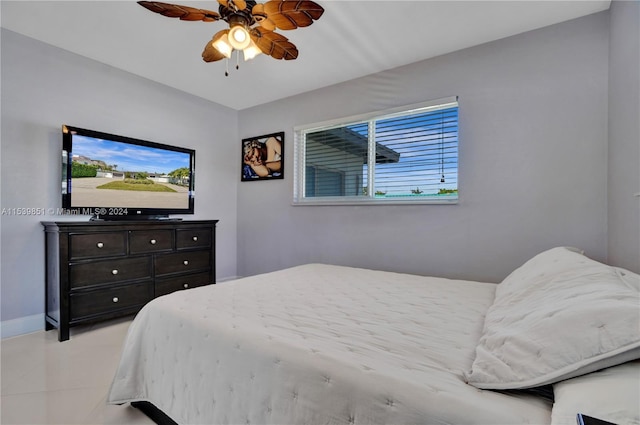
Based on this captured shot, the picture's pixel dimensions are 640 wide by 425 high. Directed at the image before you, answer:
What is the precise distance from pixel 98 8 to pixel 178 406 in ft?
8.91

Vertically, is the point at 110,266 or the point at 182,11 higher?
the point at 182,11

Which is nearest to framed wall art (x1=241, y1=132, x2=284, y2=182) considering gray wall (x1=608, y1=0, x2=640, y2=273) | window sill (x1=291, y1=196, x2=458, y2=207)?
window sill (x1=291, y1=196, x2=458, y2=207)

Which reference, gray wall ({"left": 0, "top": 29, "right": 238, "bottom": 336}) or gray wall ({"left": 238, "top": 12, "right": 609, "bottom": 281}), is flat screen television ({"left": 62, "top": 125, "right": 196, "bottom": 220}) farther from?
gray wall ({"left": 238, "top": 12, "right": 609, "bottom": 281})

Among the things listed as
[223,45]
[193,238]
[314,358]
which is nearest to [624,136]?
[314,358]

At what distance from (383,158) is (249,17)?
1890 millimetres

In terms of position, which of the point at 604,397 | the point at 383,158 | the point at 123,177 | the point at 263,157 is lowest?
A: the point at 604,397

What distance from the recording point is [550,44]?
7.75 feet

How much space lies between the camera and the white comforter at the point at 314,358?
0.80m

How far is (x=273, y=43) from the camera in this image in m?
2.01

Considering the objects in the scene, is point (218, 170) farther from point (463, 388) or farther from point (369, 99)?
point (463, 388)

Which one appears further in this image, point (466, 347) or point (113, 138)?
point (113, 138)

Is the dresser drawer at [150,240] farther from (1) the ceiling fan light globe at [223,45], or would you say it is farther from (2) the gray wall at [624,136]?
(2) the gray wall at [624,136]

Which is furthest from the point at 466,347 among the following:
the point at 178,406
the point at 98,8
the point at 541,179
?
the point at 98,8

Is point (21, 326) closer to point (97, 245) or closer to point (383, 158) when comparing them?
point (97, 245)
